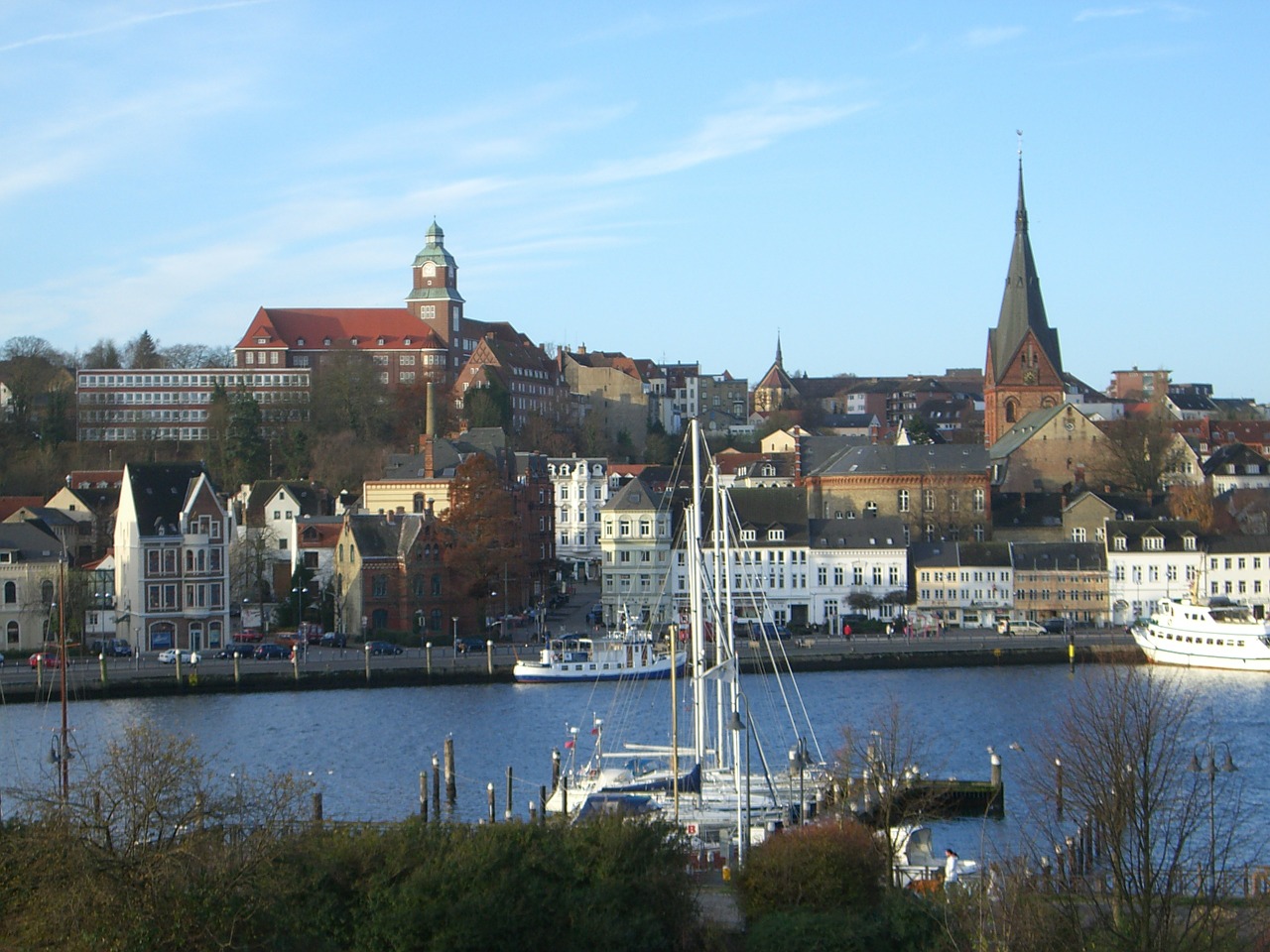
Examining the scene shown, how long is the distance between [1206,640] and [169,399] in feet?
234

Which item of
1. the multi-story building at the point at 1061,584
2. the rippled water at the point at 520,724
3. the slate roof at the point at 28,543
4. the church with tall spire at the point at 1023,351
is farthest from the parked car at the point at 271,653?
the church with tall spire at the point at 1023,351

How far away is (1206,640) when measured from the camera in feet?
222

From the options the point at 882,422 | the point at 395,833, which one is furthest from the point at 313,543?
the point at 882,422

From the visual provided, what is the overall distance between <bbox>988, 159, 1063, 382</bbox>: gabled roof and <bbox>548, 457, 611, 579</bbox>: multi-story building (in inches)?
989

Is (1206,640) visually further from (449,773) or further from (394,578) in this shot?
(449,773)

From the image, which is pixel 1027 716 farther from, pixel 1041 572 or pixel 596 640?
pixel 1041 572

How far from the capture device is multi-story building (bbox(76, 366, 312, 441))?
375ft

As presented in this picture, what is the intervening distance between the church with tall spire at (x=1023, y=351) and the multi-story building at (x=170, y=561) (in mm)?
57632

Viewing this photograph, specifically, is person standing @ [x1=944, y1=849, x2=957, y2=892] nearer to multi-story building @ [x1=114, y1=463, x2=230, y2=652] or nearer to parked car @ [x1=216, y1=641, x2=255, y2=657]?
parked car @ [x1=216, y1=641, x2=255, y2=657]

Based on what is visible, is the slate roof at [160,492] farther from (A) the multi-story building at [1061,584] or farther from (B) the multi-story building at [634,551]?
(A) the multi-story building at [1061,584]

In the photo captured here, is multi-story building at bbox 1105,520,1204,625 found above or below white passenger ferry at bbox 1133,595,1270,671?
above

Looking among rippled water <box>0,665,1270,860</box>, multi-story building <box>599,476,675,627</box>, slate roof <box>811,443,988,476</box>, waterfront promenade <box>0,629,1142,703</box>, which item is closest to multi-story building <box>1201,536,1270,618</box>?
waterfront promenade <box>0,629,1142,703</box>

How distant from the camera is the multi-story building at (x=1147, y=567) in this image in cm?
7825

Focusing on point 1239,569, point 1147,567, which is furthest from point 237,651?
point 1239,569
